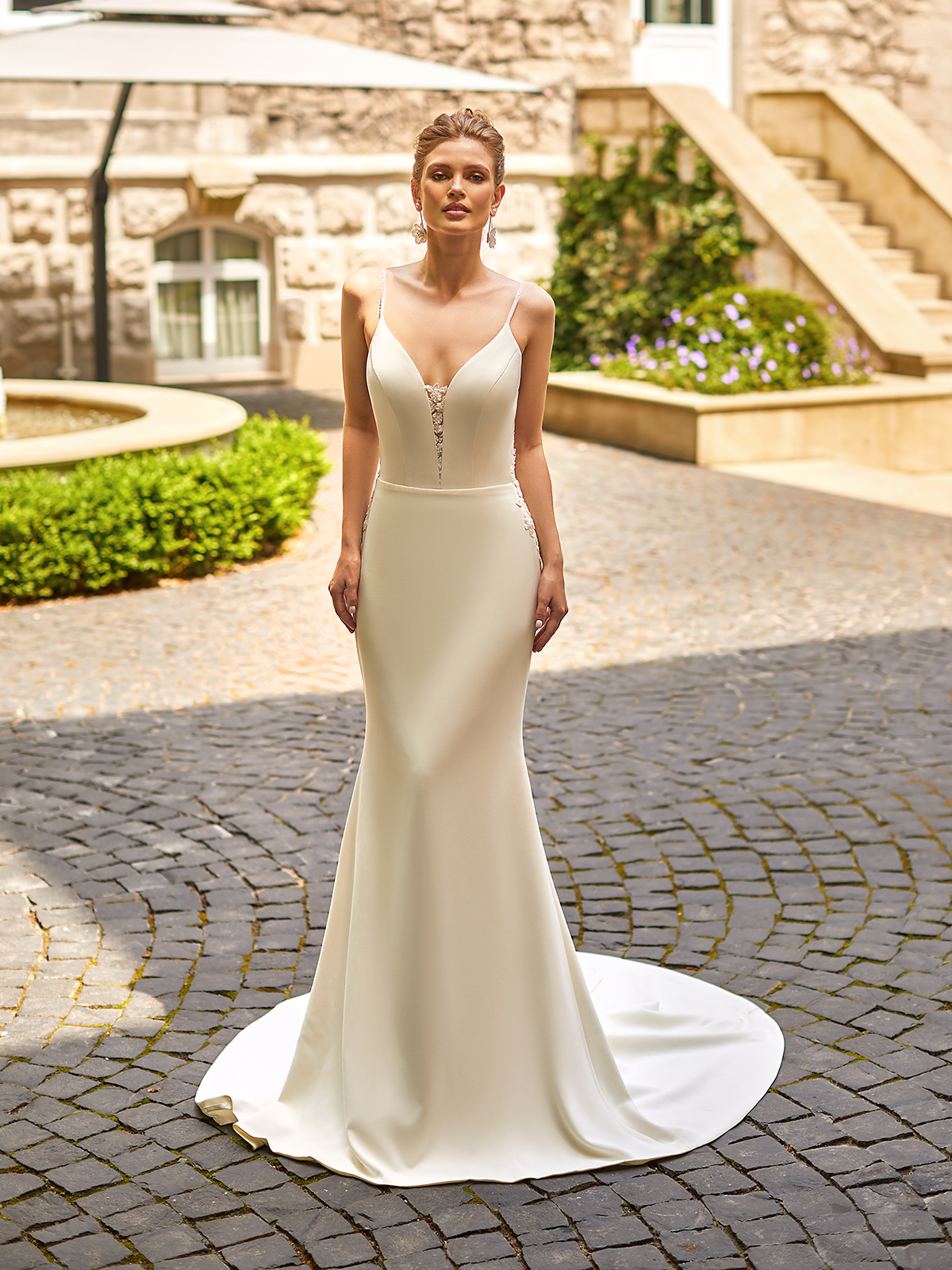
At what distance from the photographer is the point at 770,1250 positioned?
9.64 ft

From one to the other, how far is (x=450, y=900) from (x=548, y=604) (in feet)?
2.18

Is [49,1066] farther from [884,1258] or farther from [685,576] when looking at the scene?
[685,576]

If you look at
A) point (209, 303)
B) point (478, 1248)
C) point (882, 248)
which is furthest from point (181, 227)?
point (478, 1248)

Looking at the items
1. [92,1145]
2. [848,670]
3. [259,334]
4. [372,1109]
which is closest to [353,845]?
[372,1109]

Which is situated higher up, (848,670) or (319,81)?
(319,81)

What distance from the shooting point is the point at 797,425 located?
40.3 ft

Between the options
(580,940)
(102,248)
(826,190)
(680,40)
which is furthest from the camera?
(680,40)

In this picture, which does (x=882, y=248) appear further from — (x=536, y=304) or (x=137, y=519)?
(x=536, y=304)

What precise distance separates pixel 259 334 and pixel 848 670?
35.2 ft

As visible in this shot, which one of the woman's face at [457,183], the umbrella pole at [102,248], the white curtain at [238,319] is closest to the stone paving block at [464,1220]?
the woman's face at [457,183]

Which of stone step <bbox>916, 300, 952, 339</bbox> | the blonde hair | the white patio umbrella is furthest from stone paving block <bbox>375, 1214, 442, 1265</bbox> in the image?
stone step <bbox>916, 300, 952, 339</bbox>

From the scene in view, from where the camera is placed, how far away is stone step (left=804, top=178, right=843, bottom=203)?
1620 centimetres

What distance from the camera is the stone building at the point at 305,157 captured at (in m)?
15.1

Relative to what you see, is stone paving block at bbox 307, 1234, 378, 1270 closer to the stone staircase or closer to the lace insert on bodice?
the lace insert on bodice
